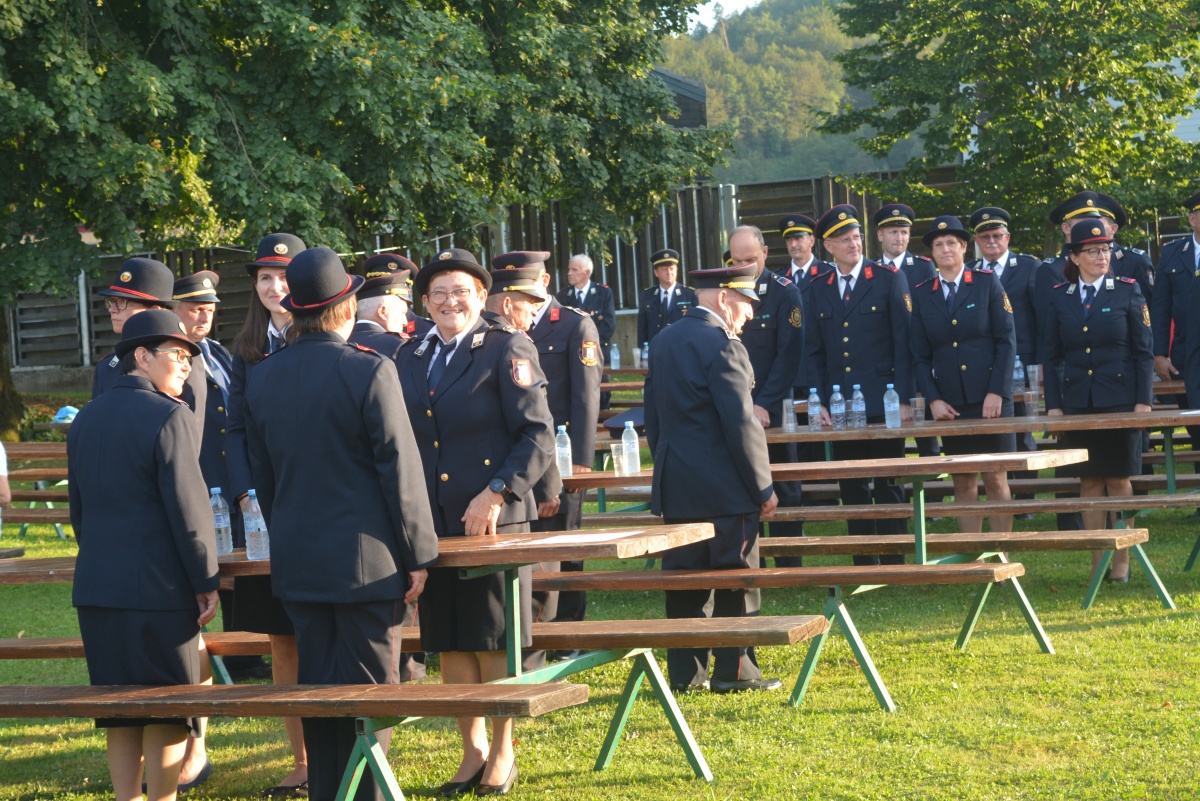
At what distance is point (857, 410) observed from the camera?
9.57 metres

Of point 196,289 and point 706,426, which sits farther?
point 196,289

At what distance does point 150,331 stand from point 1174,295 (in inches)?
318

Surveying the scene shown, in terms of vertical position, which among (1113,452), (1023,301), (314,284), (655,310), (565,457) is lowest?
(1113,452)

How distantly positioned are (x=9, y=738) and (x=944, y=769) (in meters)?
4.59

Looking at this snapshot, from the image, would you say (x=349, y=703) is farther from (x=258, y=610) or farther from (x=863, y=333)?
(x=863, y=333)

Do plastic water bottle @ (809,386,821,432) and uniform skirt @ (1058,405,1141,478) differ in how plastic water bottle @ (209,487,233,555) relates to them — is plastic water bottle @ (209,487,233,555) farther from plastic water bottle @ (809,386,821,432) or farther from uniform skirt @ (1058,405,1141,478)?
uniform skirt @ (1058,405,1141,478)

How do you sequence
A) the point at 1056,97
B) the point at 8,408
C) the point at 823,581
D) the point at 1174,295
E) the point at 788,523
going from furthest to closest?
the point at 8,408, the point at 1056,97, the point at 1174,295, the point at 788,523, the point at 823,581

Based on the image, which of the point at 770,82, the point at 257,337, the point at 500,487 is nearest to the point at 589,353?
the point at 257,337

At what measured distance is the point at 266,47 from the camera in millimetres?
17250

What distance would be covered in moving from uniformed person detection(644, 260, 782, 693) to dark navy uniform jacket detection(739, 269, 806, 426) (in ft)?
9.33

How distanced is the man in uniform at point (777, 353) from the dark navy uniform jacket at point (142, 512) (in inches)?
205

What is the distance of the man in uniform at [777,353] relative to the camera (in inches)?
379

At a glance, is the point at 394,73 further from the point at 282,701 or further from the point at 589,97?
the point at 282,701

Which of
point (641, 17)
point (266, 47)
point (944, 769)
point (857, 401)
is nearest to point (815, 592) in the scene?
point (857, 401)
